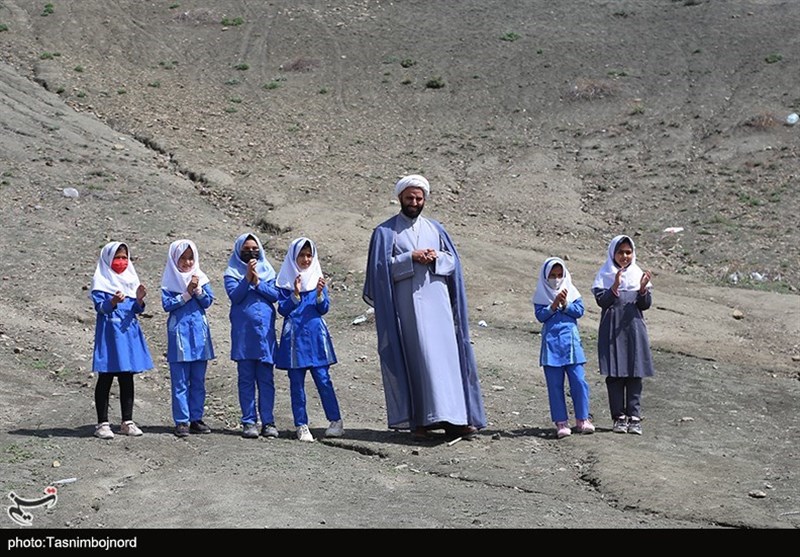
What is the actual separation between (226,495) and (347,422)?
3458 mm

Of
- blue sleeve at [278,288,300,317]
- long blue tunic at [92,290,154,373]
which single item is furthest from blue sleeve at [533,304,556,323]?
long blue tunic at [92,290,154,373]

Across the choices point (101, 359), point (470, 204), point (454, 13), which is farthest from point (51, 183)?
point (454, 13)

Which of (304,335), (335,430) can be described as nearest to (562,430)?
(335,430)

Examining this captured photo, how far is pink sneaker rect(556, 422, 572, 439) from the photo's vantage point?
11.0 metres

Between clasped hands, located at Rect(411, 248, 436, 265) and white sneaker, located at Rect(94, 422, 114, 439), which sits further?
clasped hands, located at Rect(411, 248, 436, 265)

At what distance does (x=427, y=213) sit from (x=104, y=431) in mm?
13600

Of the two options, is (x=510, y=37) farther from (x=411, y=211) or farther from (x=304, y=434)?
(x=304, y=434)

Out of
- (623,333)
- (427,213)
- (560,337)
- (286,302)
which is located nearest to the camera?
(286,302)

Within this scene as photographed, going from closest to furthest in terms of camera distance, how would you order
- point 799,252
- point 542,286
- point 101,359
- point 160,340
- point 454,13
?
1. point 101,359
2. point 542,286
3. point 160,340
4. point 799,252
5. point 454,13

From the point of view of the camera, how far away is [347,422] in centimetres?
1187

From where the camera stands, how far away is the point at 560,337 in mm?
10945

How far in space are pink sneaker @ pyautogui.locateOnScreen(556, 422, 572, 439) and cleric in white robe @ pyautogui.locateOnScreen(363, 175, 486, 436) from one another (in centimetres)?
68

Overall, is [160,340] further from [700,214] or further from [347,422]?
[700,214]

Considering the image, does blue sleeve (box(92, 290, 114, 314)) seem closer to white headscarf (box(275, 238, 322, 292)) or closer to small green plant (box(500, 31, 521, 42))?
white headscarf (box(275, 238, 322, 292))
